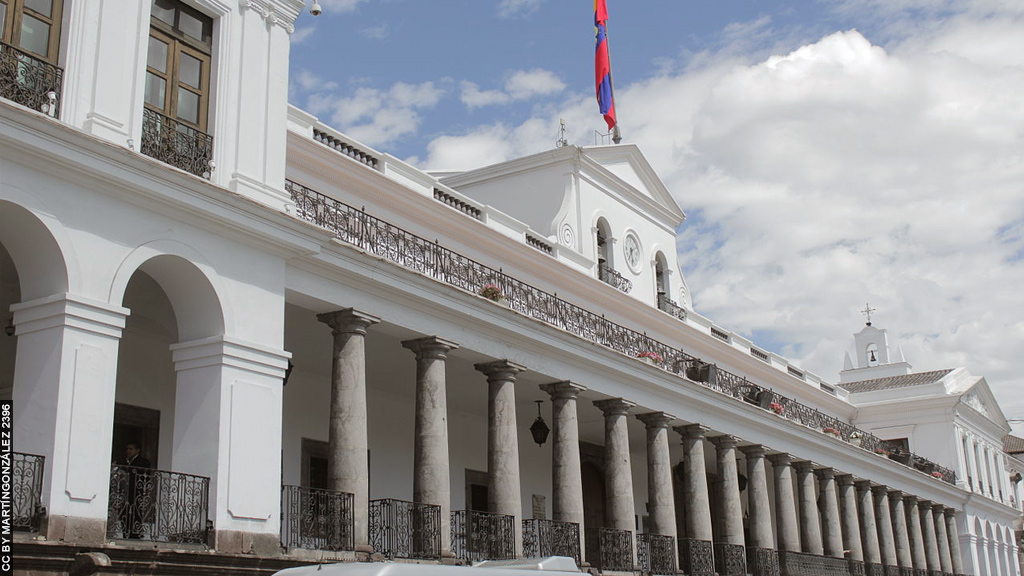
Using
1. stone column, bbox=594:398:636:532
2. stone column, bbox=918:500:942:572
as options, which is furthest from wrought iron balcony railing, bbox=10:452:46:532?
stone column, bbox=918:500:942:572

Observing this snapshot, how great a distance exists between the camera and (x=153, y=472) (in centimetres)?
1194

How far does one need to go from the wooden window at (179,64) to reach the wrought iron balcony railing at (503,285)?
6.17ft

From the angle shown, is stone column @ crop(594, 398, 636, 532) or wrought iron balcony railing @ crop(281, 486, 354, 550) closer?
wrought iron balcony railing @ crop(281, 486, 354, 550)

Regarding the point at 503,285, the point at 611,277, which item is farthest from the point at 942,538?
the point at 503,285

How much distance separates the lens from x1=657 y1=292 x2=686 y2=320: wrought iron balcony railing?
30578mm

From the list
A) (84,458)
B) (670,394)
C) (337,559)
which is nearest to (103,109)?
(84,458)

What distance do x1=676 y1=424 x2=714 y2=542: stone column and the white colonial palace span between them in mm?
57

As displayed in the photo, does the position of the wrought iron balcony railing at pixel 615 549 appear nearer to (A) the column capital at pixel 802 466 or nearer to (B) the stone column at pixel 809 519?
(B) the stone column at pixel 809 519

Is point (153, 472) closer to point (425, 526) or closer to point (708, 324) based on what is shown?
point (425, 526)

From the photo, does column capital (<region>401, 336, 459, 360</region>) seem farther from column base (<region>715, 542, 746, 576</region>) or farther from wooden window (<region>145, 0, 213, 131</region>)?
column base (<region>715, 542, 746, 576</region>)

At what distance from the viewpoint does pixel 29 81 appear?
11531mm

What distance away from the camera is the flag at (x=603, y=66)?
31250 mm

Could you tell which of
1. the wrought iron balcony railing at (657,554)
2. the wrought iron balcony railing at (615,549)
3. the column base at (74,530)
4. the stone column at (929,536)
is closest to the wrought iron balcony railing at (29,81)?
the column base at (74,530)

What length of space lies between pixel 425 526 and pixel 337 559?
2124 mm
